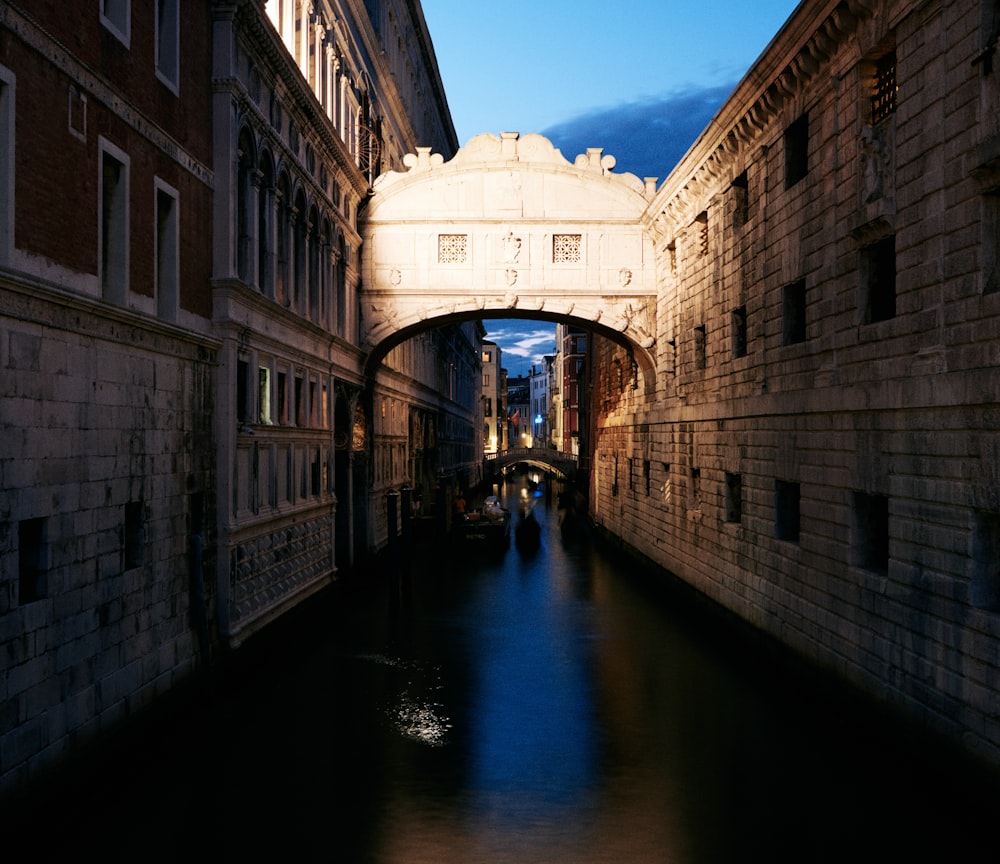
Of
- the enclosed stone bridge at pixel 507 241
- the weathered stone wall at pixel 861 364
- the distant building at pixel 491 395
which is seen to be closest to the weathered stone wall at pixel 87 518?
the weathered stone wall at pixel 861 364

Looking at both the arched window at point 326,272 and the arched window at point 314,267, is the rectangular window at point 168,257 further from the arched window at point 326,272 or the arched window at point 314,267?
the arched window at point 326,272

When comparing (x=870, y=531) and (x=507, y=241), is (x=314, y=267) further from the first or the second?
(x=870, y=531)

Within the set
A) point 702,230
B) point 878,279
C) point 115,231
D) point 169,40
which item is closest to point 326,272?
point 702,230

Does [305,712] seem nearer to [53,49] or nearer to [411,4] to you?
[53,49]

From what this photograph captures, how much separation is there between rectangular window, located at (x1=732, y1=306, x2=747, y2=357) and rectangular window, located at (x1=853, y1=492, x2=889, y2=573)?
646cm

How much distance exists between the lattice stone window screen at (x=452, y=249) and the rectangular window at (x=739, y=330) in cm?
899

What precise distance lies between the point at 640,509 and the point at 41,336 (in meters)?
21.0

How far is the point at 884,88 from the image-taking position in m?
12.0

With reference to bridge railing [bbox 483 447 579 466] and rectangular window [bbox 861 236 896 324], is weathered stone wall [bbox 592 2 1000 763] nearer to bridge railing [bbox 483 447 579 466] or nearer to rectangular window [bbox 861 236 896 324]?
rectangular window [bbox 861 236 896 324]

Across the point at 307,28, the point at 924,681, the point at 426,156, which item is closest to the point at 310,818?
the point at 924,681

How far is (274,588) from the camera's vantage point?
1712 cm

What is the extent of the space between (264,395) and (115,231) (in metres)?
6.13

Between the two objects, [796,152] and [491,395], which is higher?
[491,395]

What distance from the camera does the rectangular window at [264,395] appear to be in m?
16.5
